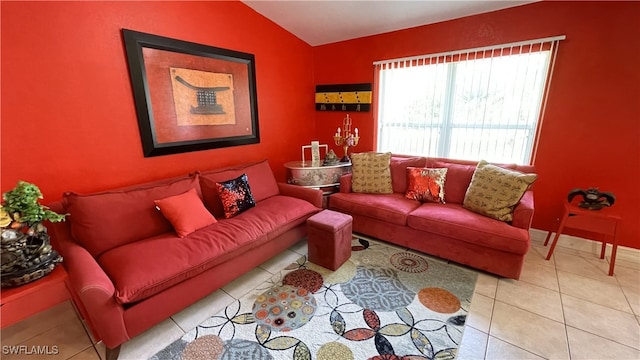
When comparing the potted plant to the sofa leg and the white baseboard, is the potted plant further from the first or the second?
the white baseboard

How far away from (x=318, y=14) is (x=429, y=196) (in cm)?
239

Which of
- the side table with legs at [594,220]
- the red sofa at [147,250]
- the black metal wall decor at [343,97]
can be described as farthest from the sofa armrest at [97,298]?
the side table with legs at [594,220]

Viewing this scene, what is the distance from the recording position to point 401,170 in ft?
10.0

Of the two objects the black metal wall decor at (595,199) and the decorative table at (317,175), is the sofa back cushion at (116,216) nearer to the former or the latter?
the decorative table at (317,175)

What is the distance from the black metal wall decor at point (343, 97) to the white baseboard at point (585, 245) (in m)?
2.45

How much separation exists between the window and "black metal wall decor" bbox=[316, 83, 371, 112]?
7.7 inches

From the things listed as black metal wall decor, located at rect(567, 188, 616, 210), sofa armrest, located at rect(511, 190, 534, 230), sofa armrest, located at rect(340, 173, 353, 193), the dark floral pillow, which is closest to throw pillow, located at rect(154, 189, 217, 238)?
the dark floral pillow

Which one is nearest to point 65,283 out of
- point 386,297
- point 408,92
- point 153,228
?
point 153,228

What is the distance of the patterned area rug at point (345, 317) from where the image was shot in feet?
5.06

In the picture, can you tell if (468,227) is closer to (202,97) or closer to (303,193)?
(303,193)

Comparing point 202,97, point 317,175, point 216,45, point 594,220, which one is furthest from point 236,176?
point 594,220

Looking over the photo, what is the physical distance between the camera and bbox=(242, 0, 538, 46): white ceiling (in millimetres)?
2582

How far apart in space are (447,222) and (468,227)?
0.16 m

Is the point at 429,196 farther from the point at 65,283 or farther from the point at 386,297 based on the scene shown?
the point at 65,283
